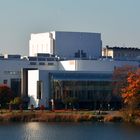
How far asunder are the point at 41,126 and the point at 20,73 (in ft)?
Answer: 154

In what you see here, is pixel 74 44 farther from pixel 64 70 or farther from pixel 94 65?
pixel 64 70

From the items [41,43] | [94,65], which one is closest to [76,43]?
[41,43]

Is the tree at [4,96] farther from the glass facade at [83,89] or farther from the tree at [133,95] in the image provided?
the tree at [133,95]

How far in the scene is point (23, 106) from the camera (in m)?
95.8

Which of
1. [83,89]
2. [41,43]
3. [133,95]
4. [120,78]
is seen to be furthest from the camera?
[41,43]

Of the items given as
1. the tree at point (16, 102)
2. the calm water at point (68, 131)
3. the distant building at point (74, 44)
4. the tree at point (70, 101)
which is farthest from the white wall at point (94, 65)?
the calm water at point (68, 131)

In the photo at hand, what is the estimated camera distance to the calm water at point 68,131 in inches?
2180

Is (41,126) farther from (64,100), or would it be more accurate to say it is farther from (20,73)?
(20,73)

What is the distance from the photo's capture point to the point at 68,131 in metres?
60.2

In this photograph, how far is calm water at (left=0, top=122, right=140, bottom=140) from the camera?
55362mm

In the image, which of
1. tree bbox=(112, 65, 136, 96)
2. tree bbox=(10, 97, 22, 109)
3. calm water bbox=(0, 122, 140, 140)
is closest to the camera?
calm water bbox=(0, 122, 140, 140)

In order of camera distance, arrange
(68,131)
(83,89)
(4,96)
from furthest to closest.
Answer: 1. (83,89)
2. (4,96)
3. (68,131)

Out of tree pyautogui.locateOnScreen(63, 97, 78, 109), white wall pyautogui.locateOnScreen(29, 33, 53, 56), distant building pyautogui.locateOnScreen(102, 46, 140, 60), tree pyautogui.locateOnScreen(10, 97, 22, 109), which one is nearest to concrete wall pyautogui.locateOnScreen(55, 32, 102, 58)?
white wall pyautogui.locateOnScreen(29, 33, 53, 56)

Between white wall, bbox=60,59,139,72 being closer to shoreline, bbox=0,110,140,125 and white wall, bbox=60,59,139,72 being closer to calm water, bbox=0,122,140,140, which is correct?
shoreline, bbox=0,110,140,125
